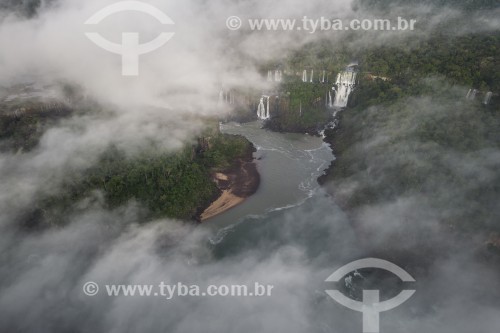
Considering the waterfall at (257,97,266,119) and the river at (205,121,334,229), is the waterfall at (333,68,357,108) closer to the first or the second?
the river at (205,121,334,229)

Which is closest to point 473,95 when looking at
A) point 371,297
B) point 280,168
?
point 280,168

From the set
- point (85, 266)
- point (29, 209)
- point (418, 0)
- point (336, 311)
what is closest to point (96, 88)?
point (29, 209)

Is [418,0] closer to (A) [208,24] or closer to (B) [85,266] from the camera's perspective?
(A) [208,24]

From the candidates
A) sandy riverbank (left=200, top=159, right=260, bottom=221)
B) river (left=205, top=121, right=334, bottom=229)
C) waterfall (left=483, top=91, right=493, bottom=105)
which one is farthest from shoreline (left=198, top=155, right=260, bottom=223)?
waterfall (left=483, top=91, right=493, bottom=105)

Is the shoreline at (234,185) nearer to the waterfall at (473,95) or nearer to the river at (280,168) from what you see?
the river at (280,168)

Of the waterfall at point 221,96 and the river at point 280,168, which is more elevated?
the waterfall at point 221,96

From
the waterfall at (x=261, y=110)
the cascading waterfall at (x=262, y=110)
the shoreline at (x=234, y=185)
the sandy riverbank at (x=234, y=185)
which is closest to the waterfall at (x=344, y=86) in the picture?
the cascading waterfall at (x=262, y=110)
